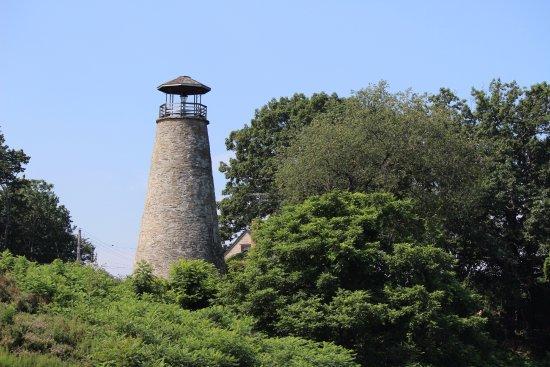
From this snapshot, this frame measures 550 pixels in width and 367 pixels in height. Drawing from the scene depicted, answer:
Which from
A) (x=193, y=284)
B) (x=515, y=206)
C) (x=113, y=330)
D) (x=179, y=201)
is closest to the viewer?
(x=113, y=330)

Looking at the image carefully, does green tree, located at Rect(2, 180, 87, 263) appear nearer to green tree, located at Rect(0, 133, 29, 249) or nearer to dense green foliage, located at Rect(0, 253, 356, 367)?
green tree, located at Rect(0, 133, 29, 249)

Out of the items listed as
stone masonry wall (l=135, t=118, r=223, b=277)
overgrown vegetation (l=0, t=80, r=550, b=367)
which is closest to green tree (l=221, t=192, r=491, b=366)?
overgrown vegetation (l=0, t=80, r=550, b=367)

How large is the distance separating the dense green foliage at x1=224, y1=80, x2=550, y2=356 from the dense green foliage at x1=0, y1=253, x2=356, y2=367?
12.4 meters

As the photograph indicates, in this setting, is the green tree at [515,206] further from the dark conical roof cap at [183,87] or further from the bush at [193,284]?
the bush at [193,284]

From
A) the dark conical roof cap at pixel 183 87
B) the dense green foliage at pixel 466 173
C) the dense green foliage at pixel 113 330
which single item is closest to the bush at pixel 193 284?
the dense green foliage at pixel 113 330

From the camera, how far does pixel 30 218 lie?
62.3 meters

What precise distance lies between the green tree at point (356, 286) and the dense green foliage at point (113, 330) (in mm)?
1955

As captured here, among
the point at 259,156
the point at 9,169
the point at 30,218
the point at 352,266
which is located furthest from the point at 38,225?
the point at 352,266

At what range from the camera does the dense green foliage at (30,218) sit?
177ft

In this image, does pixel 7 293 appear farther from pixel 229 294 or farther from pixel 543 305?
pixel 543 305

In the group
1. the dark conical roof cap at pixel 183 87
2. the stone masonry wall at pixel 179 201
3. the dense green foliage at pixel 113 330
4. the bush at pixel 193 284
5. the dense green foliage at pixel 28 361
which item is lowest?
the dense green foliage at pixel 28 361

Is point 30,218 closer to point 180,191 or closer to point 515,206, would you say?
point 180,191

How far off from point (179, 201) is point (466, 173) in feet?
43.1

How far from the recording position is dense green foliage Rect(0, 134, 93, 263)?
177 ft
